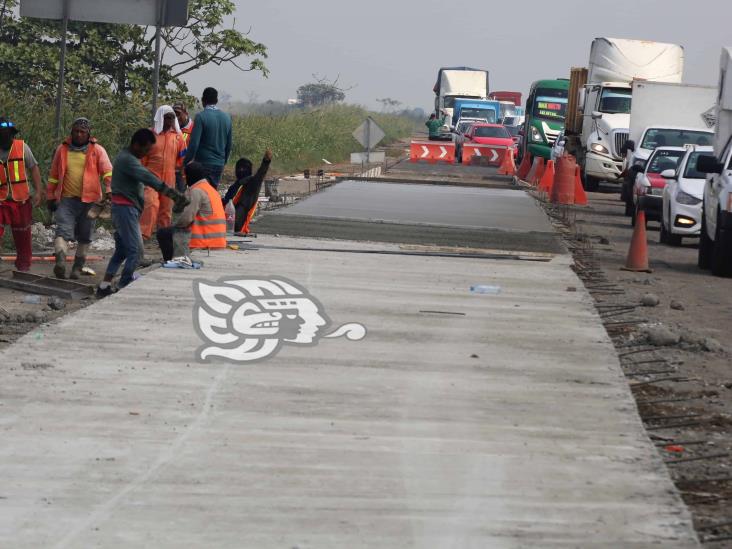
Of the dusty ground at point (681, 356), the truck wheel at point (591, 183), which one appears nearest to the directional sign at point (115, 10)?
the dusty ground at point (681, 356)

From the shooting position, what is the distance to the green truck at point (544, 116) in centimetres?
4603

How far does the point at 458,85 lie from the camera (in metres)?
76.7

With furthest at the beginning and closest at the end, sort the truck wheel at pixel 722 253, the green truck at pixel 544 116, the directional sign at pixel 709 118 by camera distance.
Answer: the green truck at pixel 544 116 < the directional sign at pixel 709 118 < the truck wheel at pixel 722 253

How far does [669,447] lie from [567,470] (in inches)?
49.2

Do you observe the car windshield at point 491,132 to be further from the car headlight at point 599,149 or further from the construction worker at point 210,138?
the construction worker at point 210,138

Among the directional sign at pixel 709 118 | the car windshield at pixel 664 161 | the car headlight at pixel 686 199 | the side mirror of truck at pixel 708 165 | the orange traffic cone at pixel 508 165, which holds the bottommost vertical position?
the orange traffic cone at pixel 508 165

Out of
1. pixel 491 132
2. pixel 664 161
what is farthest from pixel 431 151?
pixel 664 161

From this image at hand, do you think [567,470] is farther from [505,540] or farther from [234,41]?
[234,41]

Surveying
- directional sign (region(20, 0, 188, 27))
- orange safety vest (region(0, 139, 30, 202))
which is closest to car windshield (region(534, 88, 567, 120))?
directional sign (region(20, 0, 188, 27))

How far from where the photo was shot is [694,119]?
109 ft

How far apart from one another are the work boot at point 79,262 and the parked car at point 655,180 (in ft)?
38.8

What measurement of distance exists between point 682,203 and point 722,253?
3.59 m

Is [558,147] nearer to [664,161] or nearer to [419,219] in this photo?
[664,161]

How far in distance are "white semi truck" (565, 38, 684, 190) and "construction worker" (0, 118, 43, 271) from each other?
77.6 ft
